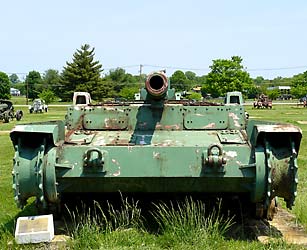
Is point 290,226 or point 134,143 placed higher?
point 134,143

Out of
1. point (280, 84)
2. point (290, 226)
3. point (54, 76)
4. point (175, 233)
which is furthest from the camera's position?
point (280, 84)

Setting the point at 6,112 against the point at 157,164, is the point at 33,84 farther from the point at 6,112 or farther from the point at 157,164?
the point at 157,164

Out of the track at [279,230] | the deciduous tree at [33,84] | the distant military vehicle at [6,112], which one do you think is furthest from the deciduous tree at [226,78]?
the track at [279,230]

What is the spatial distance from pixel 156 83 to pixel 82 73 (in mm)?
53194

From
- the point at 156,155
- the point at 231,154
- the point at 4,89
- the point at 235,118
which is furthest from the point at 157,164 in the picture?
the point at 4,89

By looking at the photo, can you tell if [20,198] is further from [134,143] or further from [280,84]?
[280,84]

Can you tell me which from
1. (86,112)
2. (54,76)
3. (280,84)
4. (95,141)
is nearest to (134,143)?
(95,141)

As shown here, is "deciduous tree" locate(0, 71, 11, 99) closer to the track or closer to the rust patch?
the rust patch

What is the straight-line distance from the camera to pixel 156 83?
217 inches

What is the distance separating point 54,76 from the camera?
273 ft

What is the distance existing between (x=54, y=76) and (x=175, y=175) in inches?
3142

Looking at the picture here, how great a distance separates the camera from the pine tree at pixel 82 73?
57750mm

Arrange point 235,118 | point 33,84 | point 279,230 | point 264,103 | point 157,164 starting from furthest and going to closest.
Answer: point 33,84 < point 264,103 < point 235,118 < point 279,230 < point 157,164

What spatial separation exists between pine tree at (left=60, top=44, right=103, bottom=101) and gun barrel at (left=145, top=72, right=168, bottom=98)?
171 ft
